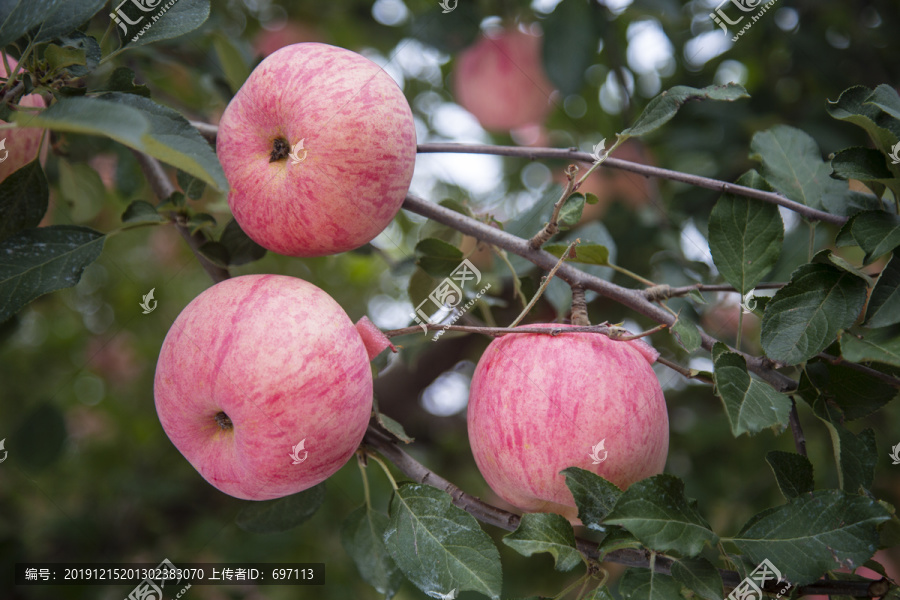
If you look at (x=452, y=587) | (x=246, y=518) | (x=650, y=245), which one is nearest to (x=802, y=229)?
(x=650, y=245)

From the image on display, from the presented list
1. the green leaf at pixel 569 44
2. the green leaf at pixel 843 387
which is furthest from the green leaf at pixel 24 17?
the green leaf at pixel 569 44

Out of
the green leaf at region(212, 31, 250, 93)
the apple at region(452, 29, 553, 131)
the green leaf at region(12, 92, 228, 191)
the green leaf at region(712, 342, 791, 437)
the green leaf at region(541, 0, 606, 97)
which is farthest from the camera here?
the apple at region(452, 29, 553, 131)

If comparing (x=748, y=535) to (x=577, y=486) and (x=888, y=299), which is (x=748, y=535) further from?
(x=888, y=299)

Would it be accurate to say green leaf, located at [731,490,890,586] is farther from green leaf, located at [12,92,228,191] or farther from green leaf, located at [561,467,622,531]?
green leaf, located at [12,92,228,191]

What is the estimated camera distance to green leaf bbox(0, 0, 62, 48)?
37.3 inches

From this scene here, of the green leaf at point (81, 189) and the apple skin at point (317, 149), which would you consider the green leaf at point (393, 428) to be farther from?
the green leaf at point (81, 189)

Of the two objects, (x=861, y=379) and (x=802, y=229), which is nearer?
(x=861, y=379)

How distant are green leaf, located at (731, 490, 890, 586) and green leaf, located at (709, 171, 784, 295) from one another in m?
0.38

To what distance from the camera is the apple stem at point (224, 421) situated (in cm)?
99

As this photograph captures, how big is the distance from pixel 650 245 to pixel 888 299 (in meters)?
1.28

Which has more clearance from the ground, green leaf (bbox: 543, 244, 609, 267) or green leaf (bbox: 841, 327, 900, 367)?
green leaf (bbox: 841, 327, 900, 367)

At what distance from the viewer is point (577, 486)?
92cm

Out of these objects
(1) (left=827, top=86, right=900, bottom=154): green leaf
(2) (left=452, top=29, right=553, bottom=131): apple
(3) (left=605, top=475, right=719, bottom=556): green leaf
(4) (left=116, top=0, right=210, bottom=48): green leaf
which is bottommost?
(2) (left=452, top=29, right=553, bottom=131): apple

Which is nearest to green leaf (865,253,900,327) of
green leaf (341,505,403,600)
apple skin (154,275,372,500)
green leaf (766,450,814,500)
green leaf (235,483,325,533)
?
green leaf (766,450,814,500)
